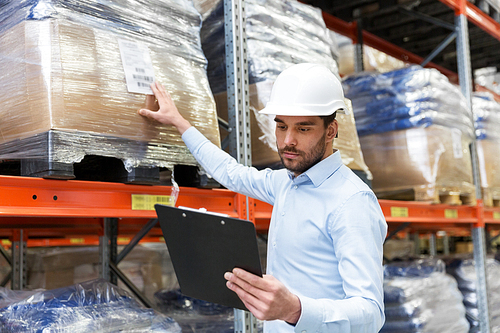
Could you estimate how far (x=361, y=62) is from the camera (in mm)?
5535

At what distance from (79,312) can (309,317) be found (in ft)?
4.04

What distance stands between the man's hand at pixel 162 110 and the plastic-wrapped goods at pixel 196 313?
142 cm

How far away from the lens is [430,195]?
380 centimetres

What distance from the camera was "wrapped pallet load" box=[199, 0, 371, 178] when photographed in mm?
2928

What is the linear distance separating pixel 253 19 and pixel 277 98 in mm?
1187

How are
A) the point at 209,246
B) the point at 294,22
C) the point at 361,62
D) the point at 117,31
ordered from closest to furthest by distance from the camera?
1. the point at 209,246
2. the point at 117,31
3. the point at 294,22
4. the point at 361,62

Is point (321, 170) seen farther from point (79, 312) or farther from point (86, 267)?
point (86, 267)

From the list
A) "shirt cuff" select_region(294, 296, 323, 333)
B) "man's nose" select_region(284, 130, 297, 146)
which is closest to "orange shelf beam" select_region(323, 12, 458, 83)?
"man's nose" select_region(284, 130, 297, 146)

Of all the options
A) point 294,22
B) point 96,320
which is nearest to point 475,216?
point 294,22

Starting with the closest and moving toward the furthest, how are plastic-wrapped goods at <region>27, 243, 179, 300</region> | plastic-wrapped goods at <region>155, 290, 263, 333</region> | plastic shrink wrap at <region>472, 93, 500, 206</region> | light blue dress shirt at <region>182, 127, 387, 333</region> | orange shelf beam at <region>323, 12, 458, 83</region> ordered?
light blue dress shirt at <region>182, 127, 387, 333</region>, plastic-wrapped goods at <region>155, 290, 263, 333</region>, plastic-wrapped goods at <region>27, 243, 179, 300</region>, plastic shrink wrap at <region>472, 93, 500, 206</region>, orange shelf beam at <region>323, 12, 458, 83</region>

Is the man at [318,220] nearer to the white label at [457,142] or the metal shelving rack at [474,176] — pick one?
the metal shelving rack at [474,176]

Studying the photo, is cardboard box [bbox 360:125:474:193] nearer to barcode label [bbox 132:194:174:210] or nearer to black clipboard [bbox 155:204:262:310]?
barcode label [bbox 132:194:174:210]

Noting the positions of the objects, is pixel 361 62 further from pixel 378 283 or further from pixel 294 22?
pixel 378 283

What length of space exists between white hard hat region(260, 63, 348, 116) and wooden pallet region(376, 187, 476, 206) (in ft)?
6.63
